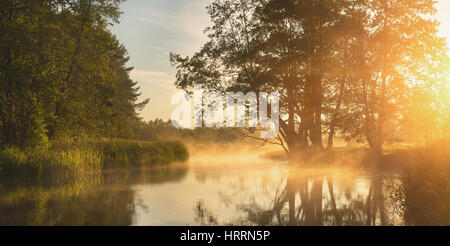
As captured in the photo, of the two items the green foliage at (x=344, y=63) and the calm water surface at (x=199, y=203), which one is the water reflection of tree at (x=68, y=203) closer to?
the calm water surface at (x=199, y=203)

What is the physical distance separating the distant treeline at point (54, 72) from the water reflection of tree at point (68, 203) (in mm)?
6054

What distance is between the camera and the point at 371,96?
28781mm

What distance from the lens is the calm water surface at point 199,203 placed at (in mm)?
10180

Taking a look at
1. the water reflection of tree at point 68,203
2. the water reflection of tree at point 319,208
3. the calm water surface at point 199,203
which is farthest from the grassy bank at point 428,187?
the water reflection of tree at point 68,203

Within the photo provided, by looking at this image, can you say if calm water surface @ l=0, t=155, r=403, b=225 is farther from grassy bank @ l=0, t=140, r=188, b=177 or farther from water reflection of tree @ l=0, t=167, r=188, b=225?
grassy bank @ l=0, t=140, r=188, b=177

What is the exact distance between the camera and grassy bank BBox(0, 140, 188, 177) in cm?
2064

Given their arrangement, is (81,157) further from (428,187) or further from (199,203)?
(428,187)

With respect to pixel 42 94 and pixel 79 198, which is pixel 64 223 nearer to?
pixel 79 198

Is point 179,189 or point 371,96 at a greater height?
point 371,96

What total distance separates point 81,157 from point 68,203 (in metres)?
11.0

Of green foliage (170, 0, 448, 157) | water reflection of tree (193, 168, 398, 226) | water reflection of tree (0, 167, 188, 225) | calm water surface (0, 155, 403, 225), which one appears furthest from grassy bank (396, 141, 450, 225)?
green foliage (170, 0, 448, 157)

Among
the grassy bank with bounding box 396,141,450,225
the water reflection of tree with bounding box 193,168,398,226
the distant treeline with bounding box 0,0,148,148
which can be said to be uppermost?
the distant treeline with bounding box 0,0,148,148

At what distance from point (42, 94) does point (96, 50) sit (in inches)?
211
